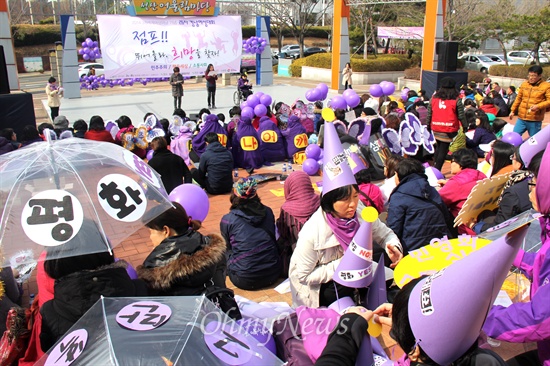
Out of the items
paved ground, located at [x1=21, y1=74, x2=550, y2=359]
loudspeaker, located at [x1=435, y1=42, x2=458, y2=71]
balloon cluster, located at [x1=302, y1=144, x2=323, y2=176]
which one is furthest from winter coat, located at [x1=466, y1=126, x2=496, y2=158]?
loudspeaker, located at [x1=435, y1=42, x2=458, y2=71]

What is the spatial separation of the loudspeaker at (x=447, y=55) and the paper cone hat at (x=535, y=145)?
1199 cm

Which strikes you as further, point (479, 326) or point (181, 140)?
point (181, 140)

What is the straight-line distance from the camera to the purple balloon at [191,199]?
177 inches

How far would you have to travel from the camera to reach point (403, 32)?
25.6m

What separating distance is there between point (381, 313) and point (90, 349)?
1.23 meters

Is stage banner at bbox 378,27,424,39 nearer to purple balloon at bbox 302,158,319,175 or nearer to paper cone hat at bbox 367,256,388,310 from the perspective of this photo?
purple balloon at bbox 302,158,319,175

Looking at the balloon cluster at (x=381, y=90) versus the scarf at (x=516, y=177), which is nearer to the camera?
the scarf at (x=516, y=177)

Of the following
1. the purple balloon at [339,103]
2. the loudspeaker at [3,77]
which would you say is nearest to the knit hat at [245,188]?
the purple balloon at [339,103]

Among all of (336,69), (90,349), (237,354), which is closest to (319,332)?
(237,354)

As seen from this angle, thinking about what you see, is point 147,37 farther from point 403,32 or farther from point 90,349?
point 90,349

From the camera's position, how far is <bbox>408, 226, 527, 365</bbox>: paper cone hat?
4.63ft

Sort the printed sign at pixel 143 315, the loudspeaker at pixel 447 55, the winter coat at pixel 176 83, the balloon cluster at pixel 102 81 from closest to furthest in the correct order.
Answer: the printed sign at pixel 143 315 → the loudspeaker at pixel 447 55 → the winter coat at pixel 176 83 → the balloon cluster at pixel 102 81

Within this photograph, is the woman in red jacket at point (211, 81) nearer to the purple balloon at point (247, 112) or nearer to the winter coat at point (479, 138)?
the purple balloon at point (247, 112)

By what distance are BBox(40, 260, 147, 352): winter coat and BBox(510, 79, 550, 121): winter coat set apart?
7686mm
